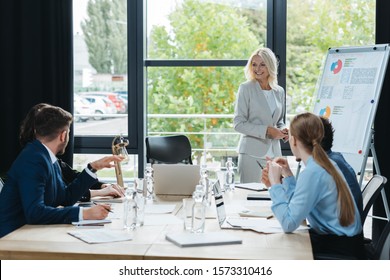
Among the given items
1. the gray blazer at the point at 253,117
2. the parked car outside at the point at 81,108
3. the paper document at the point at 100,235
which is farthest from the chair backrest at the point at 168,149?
the paper document at the point at 100,235

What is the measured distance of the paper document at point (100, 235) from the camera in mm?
2353

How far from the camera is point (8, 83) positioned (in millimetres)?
5656

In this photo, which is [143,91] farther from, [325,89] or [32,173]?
[32,173]

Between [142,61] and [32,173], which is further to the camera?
[142,61]

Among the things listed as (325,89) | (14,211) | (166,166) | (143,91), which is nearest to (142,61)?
(143,91)

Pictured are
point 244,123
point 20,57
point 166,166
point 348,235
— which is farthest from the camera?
point 20,57

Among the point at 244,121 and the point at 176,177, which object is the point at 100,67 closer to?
the point at 244,121

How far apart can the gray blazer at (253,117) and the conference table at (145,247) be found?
223 centimetres

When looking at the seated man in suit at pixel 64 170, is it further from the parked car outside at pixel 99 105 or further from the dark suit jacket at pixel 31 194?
the parked car outside at pixel 99 105

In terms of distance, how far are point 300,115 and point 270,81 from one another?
6.96ft

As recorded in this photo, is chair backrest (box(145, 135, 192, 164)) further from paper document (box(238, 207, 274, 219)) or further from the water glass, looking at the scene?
the water glass

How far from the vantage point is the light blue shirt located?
8.32ft

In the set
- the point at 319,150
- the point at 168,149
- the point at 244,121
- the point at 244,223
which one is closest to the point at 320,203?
the point at 319,150

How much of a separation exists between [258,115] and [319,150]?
7.35ft
